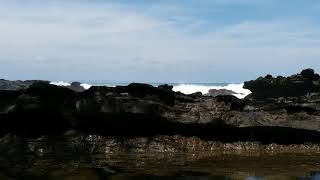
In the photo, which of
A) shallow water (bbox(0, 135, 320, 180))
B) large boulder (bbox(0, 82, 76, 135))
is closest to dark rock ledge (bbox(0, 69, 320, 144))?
large boulder (bbox(0, 82, 76, 135))

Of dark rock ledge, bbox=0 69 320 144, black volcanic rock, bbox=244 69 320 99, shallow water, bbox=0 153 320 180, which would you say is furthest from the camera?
black volcanic rock, bbox=244 69 320 99

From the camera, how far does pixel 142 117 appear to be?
15.7m

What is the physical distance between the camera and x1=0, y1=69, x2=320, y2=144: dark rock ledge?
1563 cm

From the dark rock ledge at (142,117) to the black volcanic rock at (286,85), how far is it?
1170 centimetres

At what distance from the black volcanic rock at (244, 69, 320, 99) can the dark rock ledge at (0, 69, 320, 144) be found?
38.4ft

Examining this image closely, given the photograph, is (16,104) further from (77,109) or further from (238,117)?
(238,117)

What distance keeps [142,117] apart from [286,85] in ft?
53.7

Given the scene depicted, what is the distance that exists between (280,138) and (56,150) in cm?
710

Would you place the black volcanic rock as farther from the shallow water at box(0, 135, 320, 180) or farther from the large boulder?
the large boulder

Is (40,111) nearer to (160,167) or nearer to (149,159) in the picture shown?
(149,159)

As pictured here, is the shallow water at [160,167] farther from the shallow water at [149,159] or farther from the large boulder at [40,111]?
the large boulder at [40,111]

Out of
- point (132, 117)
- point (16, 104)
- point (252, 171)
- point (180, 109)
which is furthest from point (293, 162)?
point (16, 104)

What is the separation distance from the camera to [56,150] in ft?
50.9

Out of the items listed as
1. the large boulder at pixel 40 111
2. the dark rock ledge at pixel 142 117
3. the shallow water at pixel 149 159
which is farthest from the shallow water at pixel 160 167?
the large boulder at pixel 40 111
